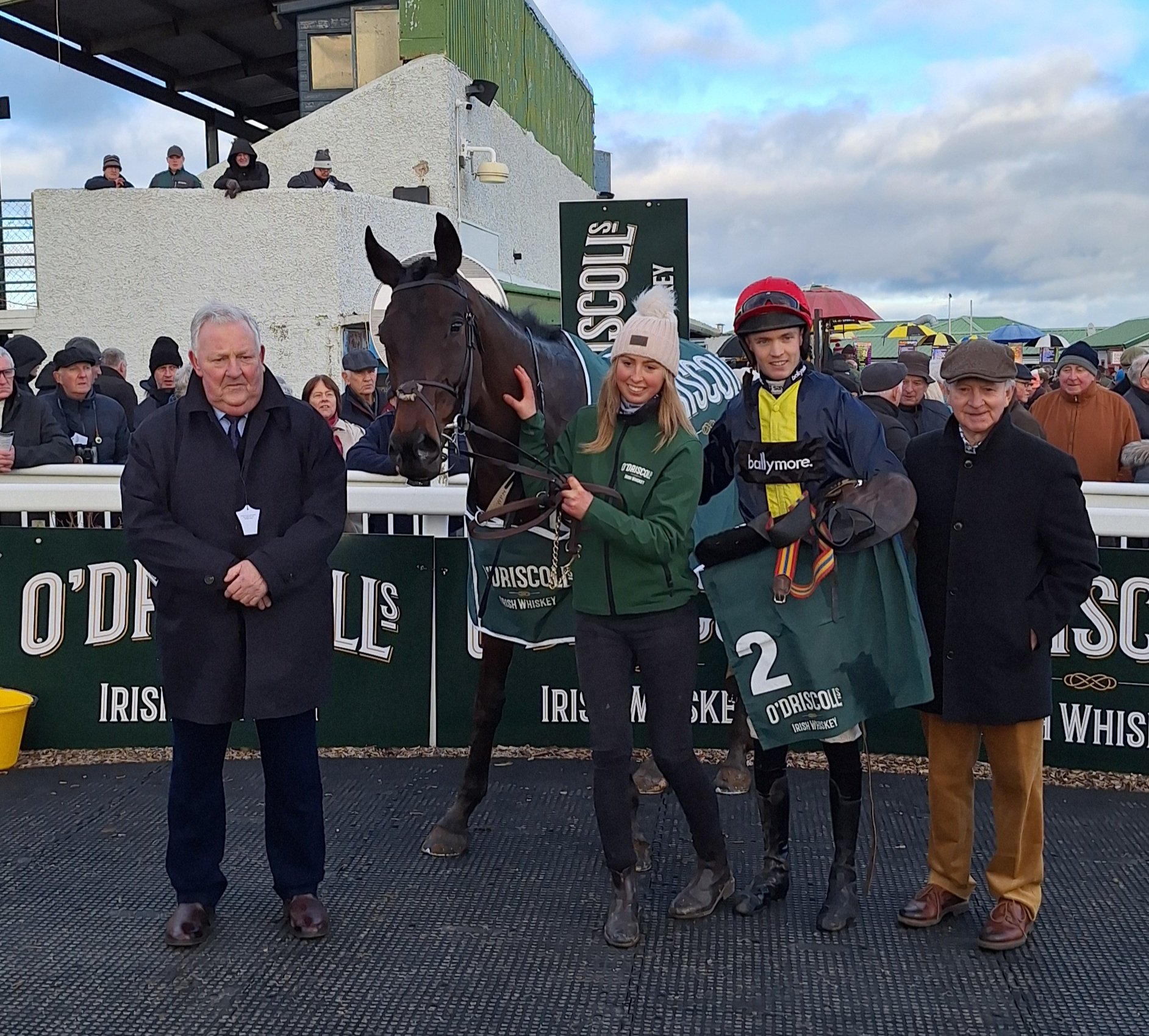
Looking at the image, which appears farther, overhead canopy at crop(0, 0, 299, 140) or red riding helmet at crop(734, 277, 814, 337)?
overhead canopy at crop(0, 0, 299, 140)

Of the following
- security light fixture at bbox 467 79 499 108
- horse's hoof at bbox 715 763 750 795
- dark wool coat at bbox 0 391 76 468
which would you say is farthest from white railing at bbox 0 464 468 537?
security light fixture at bbox 467 79 499 108

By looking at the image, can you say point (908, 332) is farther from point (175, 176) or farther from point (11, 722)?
point (11, 722)

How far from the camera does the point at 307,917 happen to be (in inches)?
152

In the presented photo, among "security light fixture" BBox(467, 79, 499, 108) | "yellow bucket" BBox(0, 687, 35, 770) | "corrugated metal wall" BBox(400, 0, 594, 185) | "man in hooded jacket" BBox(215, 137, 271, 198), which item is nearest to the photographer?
"yellow bucket" BBox(0, 687, 35, 770)

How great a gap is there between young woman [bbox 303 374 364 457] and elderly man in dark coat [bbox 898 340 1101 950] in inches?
177

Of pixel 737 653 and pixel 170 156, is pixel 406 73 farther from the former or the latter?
pixel 737 653

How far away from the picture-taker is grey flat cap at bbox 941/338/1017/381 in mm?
3590

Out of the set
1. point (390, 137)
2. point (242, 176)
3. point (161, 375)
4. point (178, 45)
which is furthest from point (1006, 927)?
point (178, 45)

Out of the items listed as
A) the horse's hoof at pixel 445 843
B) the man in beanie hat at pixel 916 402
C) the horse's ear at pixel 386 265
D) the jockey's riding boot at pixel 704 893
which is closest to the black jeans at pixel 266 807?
the horse's hoof at pixel 445 843

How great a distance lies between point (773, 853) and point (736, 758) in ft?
4.37

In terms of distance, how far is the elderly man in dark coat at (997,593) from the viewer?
3.59m

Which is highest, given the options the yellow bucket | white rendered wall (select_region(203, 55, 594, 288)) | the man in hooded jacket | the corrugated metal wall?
the corrugated metal wall

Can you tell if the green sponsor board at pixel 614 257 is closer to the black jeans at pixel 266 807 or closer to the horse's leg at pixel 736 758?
the horse's leg at pixel 736 758

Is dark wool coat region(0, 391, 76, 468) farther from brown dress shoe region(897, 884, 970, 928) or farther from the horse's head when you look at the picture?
brown dress shoe region(897, 884, 970, 928)
